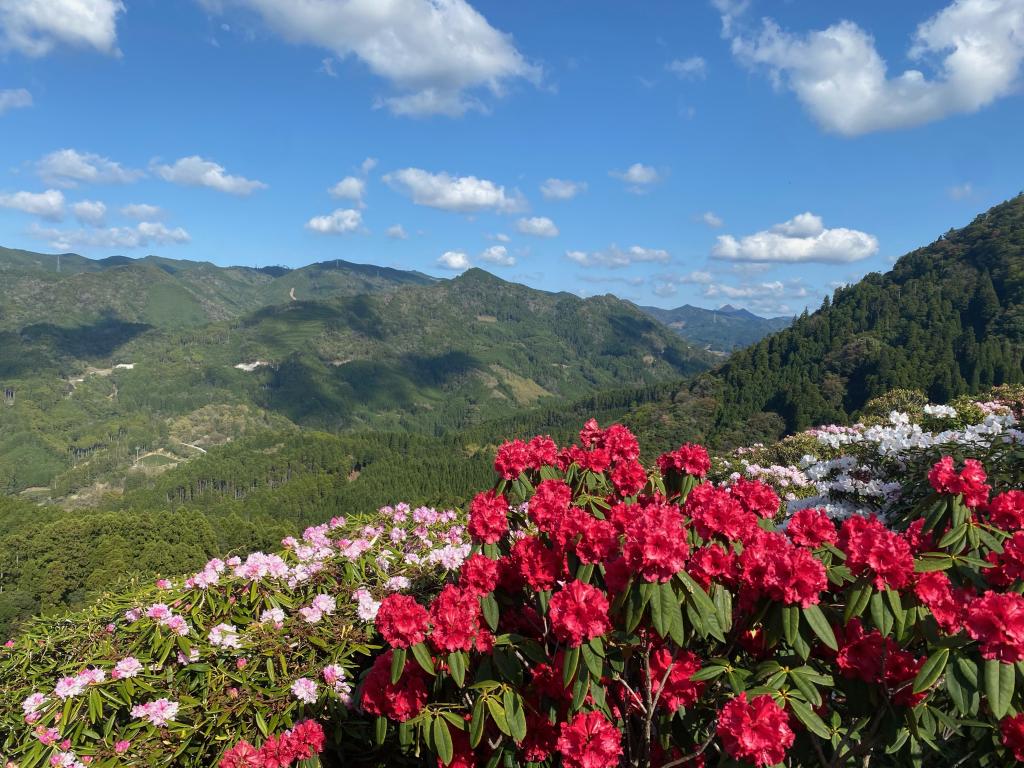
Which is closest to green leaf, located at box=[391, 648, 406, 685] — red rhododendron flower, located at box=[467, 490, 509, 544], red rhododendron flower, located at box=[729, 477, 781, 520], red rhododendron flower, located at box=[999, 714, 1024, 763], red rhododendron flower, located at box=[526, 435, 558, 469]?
red rhododendron flower, located at box=[467, 490, 509, 544]

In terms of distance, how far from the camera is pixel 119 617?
190 inches

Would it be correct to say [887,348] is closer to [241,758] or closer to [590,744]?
[590,744]

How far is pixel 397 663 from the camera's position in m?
2.84

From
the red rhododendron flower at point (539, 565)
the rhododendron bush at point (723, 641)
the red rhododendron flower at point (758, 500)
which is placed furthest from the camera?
the red rhododendron flower at point (758, 500)

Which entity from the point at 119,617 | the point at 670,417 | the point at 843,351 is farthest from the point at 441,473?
the point at 119,617

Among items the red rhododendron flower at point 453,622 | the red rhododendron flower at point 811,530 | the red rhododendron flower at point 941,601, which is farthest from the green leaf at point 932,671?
the red rhododendron flower at point 453,622

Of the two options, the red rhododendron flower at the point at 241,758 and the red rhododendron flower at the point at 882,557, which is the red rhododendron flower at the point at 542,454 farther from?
the red rhododendron flower at the point at 241,758

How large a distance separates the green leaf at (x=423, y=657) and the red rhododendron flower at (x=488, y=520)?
100 cm

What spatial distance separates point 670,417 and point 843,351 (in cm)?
3803

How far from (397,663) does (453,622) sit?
1.15 feet

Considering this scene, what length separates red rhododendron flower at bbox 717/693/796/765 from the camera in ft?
7.44

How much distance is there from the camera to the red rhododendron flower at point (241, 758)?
3.14 m

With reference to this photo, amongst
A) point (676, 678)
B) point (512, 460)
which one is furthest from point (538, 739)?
point (512, 460)

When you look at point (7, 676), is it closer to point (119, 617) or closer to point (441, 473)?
point (119, 617)
